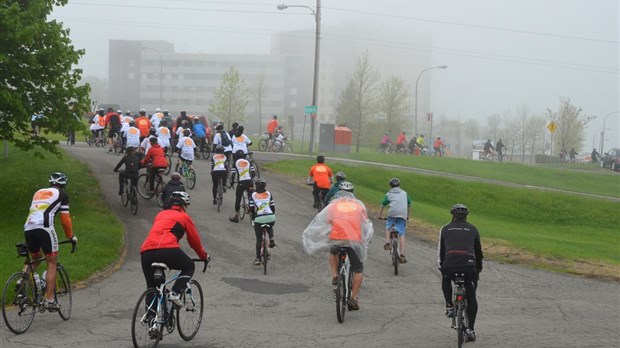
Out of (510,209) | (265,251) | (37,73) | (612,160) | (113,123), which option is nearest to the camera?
(265,251)

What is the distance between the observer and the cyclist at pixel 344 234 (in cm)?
1131

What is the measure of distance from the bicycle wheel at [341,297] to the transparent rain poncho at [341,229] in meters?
0.60

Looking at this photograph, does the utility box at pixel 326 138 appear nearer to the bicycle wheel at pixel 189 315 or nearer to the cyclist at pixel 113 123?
the cyclist at pixel 113 123

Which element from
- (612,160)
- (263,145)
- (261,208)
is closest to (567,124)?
(612,160)

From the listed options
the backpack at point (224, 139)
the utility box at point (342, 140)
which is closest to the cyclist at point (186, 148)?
the backpack at point (224, 139)

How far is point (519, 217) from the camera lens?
28578 millimetres

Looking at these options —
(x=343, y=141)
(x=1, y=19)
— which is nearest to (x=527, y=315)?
(x=1, y=19)

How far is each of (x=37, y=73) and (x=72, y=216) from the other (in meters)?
4.17

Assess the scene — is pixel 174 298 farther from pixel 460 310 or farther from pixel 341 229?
pixel 460 310

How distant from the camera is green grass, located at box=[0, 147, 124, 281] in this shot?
14.6 meters

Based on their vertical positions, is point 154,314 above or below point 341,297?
above

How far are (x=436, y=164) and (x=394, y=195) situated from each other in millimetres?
27492

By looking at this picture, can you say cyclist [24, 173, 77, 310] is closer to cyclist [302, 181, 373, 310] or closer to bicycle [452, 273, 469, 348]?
cyclist [302, 181, 373, 310]

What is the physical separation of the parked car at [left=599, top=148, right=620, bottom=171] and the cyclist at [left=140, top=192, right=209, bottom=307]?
53.4 metres
